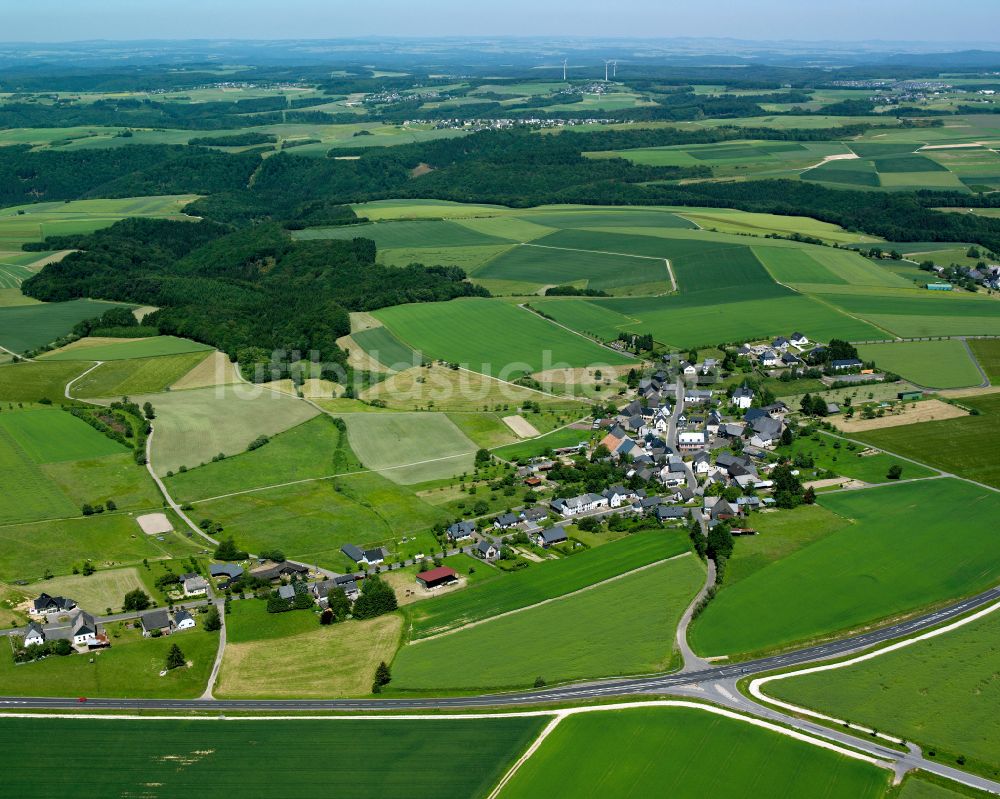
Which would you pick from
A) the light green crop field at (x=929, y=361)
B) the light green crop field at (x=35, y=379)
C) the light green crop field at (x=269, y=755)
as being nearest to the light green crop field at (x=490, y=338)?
Result: the light green crop field at (x=929, y=361)

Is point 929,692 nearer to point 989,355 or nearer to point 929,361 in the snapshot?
point 929,361

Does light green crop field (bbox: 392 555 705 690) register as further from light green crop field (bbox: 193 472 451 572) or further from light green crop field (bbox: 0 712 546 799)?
light green crop field (bbox: 193 472 451 572)

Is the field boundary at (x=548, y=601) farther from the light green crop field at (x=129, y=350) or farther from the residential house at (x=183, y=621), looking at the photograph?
the light green crop field at (x=129, y=350)

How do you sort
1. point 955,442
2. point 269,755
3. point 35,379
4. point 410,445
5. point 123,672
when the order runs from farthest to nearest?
point 35,379
point 410,445
point 955,442
point 123,672
point 269,755

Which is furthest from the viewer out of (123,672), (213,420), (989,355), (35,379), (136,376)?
(989,355)

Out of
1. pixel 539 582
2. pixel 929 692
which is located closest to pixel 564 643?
pixel 539 582

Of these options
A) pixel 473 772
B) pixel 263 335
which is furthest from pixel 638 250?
pixel 473 772
